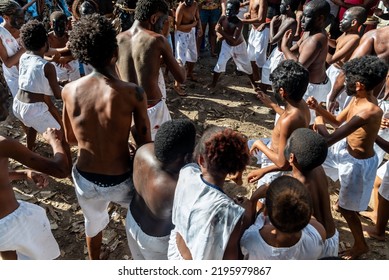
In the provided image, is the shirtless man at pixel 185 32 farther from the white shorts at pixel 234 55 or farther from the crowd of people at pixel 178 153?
the crowd of people at pixel 178 153

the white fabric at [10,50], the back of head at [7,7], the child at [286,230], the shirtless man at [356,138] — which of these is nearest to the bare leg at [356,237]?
the shirtless man at [356,138]

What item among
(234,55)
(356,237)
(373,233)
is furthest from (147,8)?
(234,55)

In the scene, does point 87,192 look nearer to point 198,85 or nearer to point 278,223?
point 278,223

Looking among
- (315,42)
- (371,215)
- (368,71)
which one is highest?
(368,71)

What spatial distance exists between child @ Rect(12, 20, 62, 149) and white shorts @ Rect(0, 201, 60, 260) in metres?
1.95

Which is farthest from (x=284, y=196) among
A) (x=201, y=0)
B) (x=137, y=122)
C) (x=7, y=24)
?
(x=201, y=0)

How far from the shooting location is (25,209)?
115 inches

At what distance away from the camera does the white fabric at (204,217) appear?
2.14 m

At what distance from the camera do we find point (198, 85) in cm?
796

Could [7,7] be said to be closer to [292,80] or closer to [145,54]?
[145,54]

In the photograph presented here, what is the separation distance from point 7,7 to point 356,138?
474cm

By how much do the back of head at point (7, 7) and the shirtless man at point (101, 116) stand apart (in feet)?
9.42

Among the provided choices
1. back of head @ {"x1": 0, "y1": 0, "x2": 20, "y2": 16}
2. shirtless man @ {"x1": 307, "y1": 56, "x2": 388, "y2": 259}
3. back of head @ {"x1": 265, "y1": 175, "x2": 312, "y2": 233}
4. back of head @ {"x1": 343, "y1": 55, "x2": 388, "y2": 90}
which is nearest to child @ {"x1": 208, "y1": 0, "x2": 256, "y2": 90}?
back of head @ {"x1": 0, "y1": 0, "x2": 20, "y2": 16}
